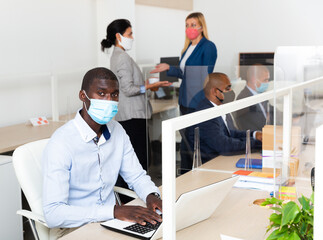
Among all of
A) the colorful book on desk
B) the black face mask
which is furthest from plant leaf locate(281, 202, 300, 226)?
the black face mask

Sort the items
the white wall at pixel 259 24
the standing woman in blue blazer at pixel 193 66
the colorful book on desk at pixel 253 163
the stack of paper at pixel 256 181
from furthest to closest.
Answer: the white wall at pixel 259 24 < the standing woman in blue blazer at pixel 193 66 < the colorful book on desk at pixel 253 163 < the stack of paper at pixel 256 181

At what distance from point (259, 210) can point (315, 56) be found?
1.98ft

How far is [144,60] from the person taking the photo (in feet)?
17.0

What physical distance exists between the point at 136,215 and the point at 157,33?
13.5 feet

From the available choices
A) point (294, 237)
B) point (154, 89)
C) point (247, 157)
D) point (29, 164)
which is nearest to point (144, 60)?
point (154, 89)

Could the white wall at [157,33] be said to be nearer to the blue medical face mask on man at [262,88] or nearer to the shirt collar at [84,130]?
the blue medical face mask on man at [262,88]

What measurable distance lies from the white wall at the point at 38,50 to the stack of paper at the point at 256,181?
1987 millimetres

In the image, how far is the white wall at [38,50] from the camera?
11.6ft

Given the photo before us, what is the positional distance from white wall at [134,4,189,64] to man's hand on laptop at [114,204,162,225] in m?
3.63

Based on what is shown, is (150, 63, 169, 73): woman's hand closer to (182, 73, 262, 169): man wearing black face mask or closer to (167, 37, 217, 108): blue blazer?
(167, 37, 217, 108): blue blazer

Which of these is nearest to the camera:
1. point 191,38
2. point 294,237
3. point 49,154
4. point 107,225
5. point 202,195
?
point 294,237

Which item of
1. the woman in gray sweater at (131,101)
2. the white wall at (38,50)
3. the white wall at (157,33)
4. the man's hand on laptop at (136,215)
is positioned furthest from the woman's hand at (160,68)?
the white wall at (157,33)

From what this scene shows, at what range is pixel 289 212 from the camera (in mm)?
891

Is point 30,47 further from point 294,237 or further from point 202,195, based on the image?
point 294,237
